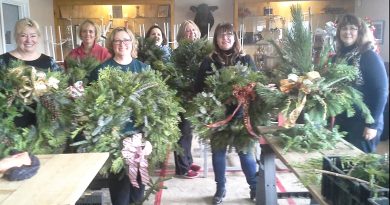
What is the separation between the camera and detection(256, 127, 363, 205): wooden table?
1.39 metres

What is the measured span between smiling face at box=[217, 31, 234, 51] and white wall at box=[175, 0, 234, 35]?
13.2 ft

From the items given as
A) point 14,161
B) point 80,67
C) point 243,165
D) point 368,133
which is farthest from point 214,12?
point 14,161

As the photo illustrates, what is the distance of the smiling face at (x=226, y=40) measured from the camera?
2770 mm

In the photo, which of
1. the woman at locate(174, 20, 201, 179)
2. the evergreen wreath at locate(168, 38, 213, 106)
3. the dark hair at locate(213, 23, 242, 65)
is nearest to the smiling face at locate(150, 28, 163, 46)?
the woman at locate(174, 20, 201, 179)

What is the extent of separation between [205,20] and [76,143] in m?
4.75

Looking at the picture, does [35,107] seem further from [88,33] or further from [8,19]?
[8,19]

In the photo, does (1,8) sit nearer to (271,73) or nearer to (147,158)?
(147,158)

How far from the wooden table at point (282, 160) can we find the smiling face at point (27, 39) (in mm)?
1663

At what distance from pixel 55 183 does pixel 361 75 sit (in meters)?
1.47

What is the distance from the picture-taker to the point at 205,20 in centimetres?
652

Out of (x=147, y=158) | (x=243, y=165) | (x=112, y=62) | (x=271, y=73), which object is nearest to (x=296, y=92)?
(x=271, y=73)

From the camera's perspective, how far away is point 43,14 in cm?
602

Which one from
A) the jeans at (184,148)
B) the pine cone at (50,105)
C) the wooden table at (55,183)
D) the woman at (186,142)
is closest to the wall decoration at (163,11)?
A: the woman at (186,142)

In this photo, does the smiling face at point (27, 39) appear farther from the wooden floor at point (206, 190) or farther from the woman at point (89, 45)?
the wooden floor at point (206, 190)
